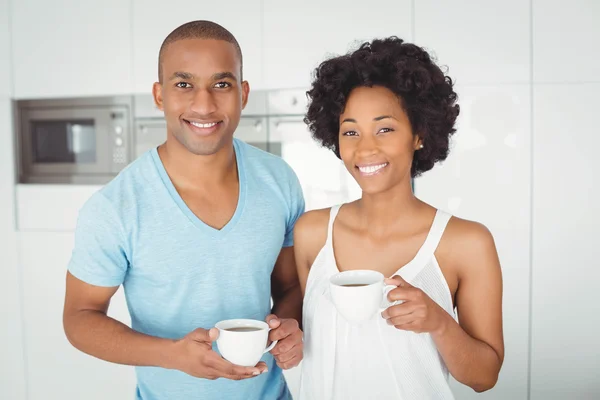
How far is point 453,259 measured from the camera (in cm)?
112

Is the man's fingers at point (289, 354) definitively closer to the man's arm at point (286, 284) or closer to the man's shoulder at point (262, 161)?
the man's arm at point (286, 284)

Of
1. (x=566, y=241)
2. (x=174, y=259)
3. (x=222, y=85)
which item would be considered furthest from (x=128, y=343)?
(x=566, y=241)

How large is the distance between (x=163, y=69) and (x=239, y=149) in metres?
0.25

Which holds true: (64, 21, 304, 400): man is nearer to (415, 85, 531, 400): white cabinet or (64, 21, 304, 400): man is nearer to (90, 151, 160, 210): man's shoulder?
(90, 151, 160, 210): man's shoulder

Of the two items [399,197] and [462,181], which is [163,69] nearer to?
[399,197]

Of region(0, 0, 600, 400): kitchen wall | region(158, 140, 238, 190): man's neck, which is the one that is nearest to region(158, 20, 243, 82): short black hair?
region(158, 140, 238, 190): man's neck

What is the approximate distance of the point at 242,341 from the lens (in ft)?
3.13

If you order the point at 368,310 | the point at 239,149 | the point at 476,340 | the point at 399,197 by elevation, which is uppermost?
the point at 239,149

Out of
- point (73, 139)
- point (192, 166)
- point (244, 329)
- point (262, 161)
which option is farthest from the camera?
point (73, 139)

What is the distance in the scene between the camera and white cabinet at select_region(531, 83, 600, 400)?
2301 mm

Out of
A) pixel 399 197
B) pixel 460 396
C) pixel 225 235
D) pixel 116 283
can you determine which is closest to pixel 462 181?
pixel 460 396

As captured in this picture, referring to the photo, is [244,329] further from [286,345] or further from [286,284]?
[286,284]

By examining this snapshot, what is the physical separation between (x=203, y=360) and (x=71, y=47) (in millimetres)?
2242

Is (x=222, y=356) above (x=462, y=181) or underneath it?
underneath
